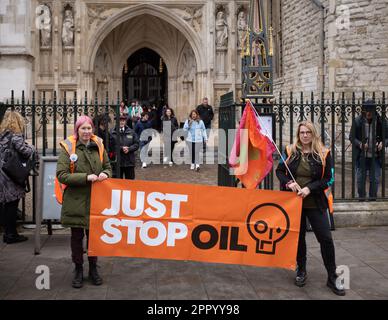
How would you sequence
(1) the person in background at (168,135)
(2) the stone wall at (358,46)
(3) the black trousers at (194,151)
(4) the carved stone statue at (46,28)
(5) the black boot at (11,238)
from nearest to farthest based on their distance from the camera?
(5) the black boot at (11,238) < (3) the black trousers at (194,151) < (1) the person in background at (168,135) < (2) the stone wall at (358,46) < (4) the carved stone statue at (46,28)

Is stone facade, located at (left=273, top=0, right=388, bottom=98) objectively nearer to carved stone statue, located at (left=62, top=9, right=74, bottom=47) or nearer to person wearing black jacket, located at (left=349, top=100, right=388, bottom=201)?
person wearing black jacket, located at (left=349, top=100, right=388, bottom=201)

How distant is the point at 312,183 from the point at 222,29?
19014mm

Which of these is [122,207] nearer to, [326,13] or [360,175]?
[360,175]

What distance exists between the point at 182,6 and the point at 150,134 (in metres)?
9.66

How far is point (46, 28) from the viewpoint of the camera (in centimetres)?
2230

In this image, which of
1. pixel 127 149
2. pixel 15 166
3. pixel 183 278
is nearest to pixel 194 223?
pixel 183 278

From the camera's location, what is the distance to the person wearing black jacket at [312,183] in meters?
5.02

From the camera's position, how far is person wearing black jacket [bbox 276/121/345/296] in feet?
16.5

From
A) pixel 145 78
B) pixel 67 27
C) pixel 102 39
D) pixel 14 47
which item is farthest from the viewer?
pixel 145 78

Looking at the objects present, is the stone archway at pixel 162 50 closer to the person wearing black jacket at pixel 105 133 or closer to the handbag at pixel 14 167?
the person wearing black jacket at pixel 105 133

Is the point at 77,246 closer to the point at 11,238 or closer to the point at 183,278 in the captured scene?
→ the point at 183,278

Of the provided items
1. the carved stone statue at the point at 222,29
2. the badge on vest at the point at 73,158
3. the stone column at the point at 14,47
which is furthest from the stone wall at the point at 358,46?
the badge on vest at the point at 73,158

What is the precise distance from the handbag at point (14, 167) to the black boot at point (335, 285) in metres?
3.89

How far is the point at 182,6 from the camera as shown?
23.2 m
